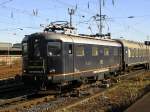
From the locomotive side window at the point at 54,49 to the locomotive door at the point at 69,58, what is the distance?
47 cm

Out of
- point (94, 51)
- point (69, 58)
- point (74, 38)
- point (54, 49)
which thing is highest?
point (74, 38)

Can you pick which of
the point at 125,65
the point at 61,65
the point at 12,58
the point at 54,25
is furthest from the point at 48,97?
the point at 12,58

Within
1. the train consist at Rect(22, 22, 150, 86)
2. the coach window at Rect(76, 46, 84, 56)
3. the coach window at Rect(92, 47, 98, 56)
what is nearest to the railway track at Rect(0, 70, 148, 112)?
the train consist at Rect(22, 22, 150, 86)

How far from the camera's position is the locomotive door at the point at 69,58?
19.7m

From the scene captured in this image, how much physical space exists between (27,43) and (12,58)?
2159 cm

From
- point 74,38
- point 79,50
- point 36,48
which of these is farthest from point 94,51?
point 36,48

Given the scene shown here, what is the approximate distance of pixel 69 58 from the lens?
20.1m

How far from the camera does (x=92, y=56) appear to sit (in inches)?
925

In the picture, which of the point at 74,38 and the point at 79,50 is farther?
the point at 79,50

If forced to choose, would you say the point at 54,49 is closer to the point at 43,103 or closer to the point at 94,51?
the point at 43,103

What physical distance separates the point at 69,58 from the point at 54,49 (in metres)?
1.06

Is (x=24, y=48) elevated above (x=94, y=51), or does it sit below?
above

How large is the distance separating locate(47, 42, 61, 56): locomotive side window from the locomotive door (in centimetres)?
47

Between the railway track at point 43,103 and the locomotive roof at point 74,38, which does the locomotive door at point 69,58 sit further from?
the railway track at point 43,103
